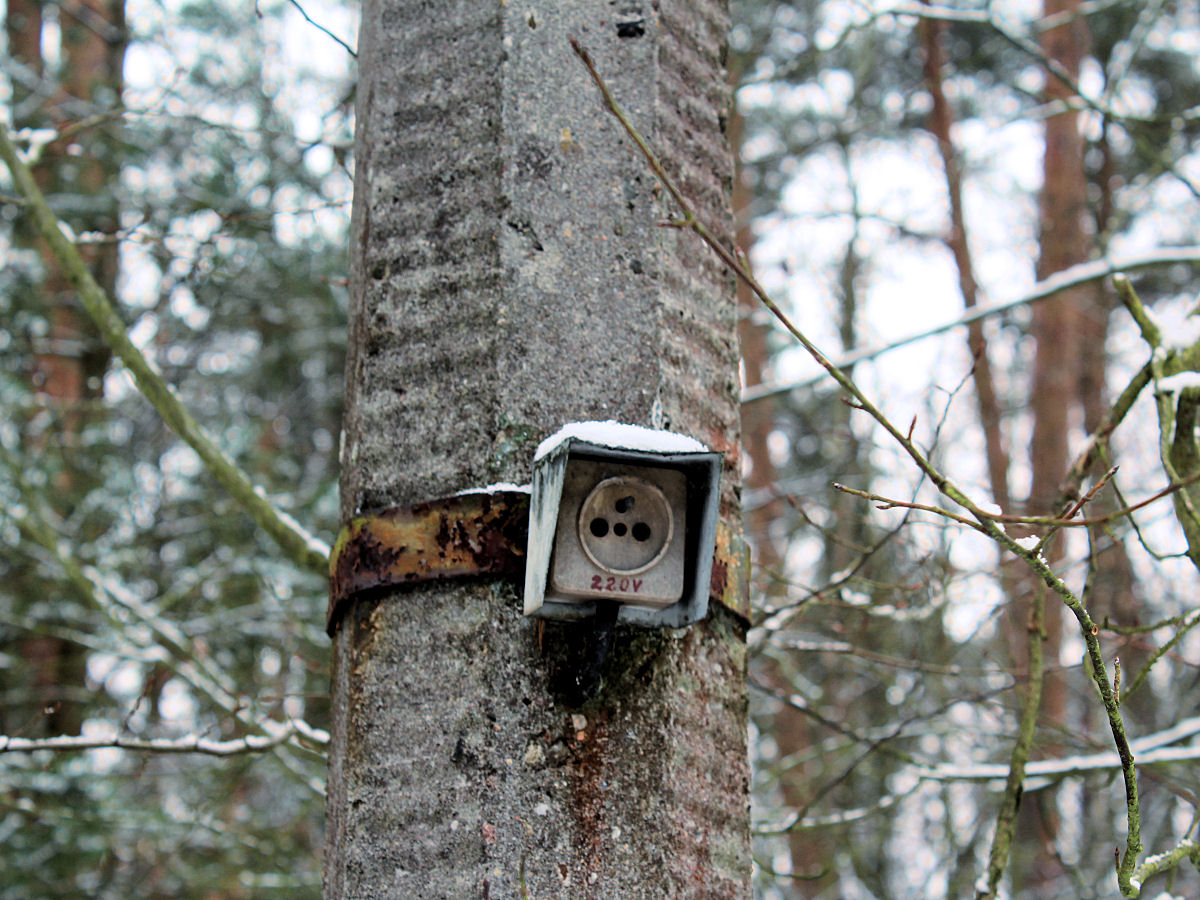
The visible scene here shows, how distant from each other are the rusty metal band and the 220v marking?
16 centimetres

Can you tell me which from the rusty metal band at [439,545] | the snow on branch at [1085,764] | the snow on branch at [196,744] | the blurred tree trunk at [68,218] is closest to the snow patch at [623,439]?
the rusty metal band at [439,545]

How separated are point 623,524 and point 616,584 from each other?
8 cm

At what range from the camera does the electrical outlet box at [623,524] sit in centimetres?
150

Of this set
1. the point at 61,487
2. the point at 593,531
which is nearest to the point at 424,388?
the point at 593,531

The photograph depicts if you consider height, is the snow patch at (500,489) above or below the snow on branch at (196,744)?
above

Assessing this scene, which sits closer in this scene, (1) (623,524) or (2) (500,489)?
(1) (623,524)

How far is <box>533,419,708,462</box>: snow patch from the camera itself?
1491 mm

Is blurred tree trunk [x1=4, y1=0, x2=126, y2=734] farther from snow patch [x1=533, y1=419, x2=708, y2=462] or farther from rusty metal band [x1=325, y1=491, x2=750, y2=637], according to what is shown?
snow patch [x1=533, y1=419, x2=708, y2=462]

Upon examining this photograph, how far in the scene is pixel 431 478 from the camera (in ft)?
5.68

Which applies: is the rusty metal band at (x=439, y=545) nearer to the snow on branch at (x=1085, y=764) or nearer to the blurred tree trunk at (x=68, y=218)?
the snow on branch at (x=1085, y=764)

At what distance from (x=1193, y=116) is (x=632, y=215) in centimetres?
309

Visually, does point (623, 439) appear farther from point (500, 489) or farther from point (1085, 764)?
point (1085, 764)

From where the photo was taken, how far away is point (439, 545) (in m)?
1.66

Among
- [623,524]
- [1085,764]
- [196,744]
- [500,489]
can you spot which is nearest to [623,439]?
[623,524]
